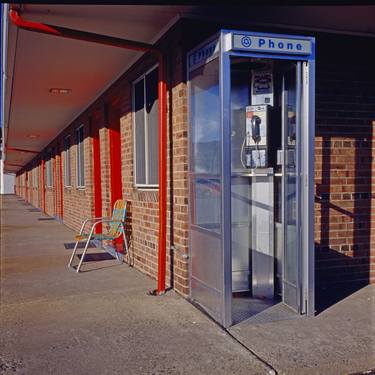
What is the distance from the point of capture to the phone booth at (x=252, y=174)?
403 centimetres

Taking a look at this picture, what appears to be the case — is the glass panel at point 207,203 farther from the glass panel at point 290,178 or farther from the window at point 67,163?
the window at point 67,163

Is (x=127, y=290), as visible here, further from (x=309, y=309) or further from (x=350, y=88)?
(x=350, y=88)

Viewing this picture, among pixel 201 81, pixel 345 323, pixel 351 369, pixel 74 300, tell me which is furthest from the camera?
pixel 74 300

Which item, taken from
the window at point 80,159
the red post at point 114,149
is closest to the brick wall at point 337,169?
the red post at point 114,149

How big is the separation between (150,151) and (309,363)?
3.57 meters

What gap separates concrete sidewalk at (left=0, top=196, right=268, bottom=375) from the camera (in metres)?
3.31

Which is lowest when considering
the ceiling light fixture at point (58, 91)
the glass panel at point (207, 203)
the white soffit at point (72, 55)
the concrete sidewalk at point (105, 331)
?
the concrete sidewalk at point (105, 331)

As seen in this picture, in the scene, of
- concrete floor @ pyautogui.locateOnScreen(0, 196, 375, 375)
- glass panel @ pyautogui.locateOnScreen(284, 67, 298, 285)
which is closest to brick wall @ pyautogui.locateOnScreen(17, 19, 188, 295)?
concrete floor @ pyautogui.locateOnScreen(0, 196, 375, 375)

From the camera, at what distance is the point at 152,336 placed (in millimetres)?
3854

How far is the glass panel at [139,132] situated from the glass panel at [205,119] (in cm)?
170

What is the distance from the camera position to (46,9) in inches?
172

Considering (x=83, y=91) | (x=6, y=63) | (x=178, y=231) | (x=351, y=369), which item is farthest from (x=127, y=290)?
(x=83, y=91)

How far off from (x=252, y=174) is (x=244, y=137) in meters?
0.41

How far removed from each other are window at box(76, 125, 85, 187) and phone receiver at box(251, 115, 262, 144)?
21.4 ft
